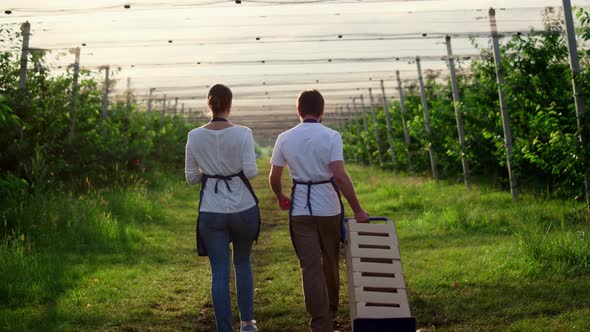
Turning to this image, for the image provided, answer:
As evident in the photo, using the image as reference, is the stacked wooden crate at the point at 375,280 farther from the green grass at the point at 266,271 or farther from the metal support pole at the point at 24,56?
the metal support pole at the point at 24,56

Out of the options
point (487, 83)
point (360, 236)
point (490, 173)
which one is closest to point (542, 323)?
point (360, 236)

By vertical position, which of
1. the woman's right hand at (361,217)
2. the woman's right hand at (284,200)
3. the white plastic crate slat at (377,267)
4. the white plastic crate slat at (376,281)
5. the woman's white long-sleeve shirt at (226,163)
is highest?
the woman's white long-sleeve shirt at (226,163)

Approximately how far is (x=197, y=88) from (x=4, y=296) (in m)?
24.9

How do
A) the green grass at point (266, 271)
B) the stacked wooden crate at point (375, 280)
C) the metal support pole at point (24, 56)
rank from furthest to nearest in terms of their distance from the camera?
1. the metal support pole at point (24, 56)
2. the green grass at point (266, 271)
3. the stacked wooden crate at point (375, 280)

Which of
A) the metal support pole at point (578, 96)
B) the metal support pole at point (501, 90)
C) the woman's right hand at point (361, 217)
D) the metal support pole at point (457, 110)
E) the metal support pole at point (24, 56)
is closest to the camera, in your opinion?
the woman's right hand at point (361, 217)

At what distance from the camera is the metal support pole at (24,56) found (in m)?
14.4

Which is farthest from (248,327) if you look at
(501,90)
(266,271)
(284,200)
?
(501,90)

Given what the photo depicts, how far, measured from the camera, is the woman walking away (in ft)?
18.5

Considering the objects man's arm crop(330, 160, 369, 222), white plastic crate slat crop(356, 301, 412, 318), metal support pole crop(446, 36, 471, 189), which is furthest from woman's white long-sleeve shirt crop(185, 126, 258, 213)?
metal support pole crop(446, 36, 471, 189)

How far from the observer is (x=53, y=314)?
6887mm

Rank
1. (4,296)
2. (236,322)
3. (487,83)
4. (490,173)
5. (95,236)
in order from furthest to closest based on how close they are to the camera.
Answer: (490,173), (487,83), (95,236), (4,296), (236,322)

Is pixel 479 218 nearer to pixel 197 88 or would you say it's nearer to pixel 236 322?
pixel 236 322

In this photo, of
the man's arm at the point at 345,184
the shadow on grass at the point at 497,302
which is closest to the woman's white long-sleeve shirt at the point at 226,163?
the man's arm at the point at 345,184

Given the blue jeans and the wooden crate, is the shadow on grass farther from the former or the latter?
the blue jeans
